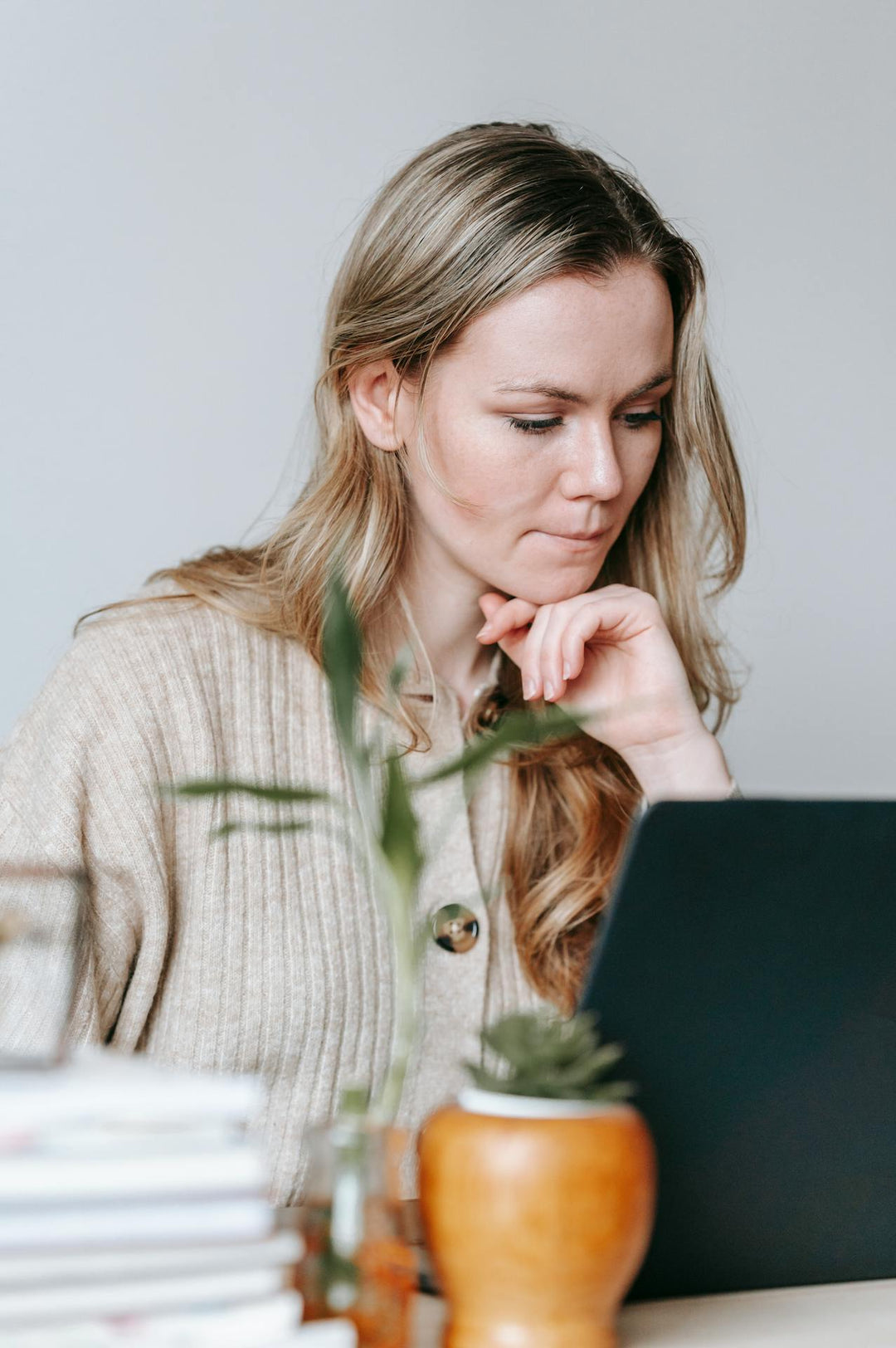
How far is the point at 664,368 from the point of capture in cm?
155

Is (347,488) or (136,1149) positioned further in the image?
(347,488)

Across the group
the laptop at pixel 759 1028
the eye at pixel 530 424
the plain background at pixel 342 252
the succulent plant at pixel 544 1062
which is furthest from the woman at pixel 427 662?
the succulent plant at pixel 544 1062

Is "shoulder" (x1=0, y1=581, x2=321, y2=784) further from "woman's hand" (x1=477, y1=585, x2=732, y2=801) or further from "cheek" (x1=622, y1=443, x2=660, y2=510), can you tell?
"cheek" (x1=622, y1=443, x2=660, y2=510)

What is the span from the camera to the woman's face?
1480mm

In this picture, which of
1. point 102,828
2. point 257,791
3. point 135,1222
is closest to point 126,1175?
point 135,1222

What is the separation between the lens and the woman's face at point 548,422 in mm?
1480

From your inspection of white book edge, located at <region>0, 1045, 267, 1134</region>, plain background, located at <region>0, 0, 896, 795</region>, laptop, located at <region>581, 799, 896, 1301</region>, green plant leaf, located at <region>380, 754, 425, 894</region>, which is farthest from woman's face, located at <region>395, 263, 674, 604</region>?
white book edge, located at <region>0, 1045, 267, 1134</region>

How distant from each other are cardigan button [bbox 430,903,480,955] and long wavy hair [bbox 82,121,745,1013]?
0.41 feet

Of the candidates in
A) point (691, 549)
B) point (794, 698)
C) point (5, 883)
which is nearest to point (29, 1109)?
point (5, 883)

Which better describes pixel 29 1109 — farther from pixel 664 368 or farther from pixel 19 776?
pixel 664 368

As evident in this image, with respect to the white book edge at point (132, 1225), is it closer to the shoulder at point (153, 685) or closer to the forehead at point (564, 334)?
the shoulder at point (153, 685)

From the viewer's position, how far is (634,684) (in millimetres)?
1502

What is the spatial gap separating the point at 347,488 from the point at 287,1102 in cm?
67

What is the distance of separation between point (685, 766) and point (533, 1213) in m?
0.89
